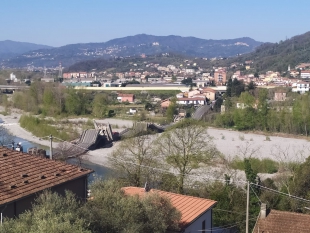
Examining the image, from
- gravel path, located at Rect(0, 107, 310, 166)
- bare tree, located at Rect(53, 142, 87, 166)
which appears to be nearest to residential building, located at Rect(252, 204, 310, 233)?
bare tree, located at Rect(53, 142, 87, 166)

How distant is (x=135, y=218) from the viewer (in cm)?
540

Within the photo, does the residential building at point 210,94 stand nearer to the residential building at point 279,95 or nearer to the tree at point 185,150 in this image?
the residential building at point 279,95

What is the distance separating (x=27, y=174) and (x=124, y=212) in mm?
1737

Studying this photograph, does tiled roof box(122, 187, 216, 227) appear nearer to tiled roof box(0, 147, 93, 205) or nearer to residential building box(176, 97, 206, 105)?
tiled roof box(0, 147, 93, 205)

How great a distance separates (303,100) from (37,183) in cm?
2561

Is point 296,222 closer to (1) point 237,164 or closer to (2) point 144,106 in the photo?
(1) point 237,164

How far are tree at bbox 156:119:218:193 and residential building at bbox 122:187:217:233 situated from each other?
3134 mm

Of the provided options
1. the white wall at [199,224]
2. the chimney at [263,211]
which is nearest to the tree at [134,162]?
the white wall at [199,224]

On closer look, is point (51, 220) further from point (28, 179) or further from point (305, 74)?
point (305, 74)

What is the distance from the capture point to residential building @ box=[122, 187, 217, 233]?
7381 mm

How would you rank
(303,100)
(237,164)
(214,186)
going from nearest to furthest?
(214,186) → (237,164) → (303,100)

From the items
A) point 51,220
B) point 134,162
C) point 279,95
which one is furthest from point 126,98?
point 51,220

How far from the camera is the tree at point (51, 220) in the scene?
4.04m

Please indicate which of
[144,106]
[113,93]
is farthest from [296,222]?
[113,93]
